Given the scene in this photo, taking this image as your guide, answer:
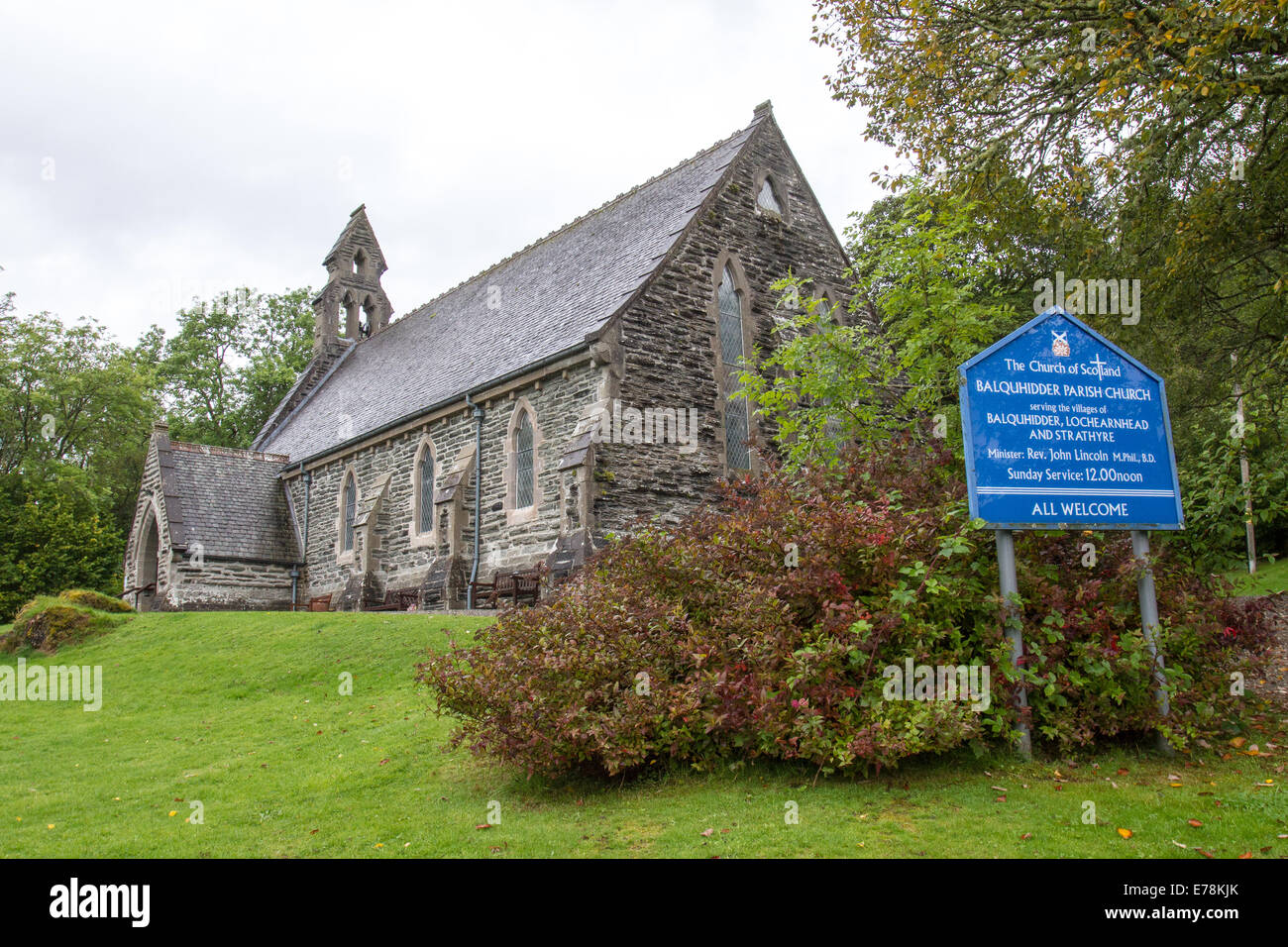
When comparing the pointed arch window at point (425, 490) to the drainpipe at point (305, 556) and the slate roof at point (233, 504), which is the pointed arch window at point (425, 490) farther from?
the slate roof at point (233, 504)

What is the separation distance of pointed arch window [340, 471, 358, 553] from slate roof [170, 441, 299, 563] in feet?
9.24

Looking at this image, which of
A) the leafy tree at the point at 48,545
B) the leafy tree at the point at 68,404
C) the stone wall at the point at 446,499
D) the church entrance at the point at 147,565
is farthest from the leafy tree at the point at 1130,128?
the leafy tree at the point at 68,404

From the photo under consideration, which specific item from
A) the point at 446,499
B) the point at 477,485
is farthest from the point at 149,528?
the point at 477,485

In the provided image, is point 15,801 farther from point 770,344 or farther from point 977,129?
point 770,344

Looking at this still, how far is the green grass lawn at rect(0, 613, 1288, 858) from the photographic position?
226 inches

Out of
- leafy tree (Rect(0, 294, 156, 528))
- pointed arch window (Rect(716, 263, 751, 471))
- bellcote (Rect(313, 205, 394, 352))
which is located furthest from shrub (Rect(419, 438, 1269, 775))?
leafy tree (Rect(0, 294, 156, 528))

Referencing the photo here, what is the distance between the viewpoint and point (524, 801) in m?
7.55

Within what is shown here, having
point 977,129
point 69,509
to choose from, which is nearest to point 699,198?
point 977,129

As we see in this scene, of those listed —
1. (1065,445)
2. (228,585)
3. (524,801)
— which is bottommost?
(524,801)

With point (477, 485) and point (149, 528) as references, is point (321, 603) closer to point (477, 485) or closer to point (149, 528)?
point (149, 528)

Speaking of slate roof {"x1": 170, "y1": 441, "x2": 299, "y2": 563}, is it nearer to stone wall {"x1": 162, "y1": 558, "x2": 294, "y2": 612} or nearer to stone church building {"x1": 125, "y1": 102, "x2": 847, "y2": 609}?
stone church building {"x1": 125, "y1": 102, "x2": 847, "y2": 609}

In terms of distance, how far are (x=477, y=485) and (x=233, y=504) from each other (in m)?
12.2

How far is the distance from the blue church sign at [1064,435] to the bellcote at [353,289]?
33.3 metres

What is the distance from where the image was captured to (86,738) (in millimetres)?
11641
